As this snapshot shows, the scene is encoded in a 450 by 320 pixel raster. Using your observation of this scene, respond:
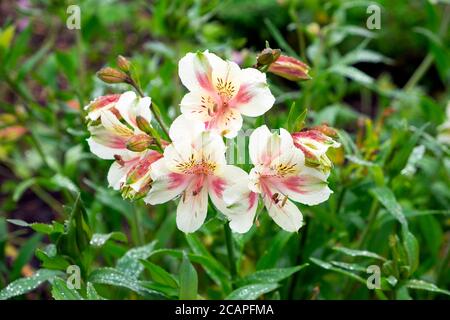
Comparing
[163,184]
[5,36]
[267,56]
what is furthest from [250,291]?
[5,36]

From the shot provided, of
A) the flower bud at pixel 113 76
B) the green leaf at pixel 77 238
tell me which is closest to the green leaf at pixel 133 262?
the green leaf at pixel 77 238

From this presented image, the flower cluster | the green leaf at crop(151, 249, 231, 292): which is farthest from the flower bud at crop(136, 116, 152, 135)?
the green leaf at crop(151, 249, 231, 292)

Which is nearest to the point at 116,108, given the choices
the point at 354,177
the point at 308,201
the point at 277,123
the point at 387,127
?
the point at 308,201

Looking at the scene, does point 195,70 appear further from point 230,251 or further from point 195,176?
point 230,251

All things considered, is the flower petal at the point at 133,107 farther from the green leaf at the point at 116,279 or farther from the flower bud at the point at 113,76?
the green leaf at the point at 116,279

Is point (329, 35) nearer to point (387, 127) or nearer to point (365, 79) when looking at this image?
point (365, 79)
